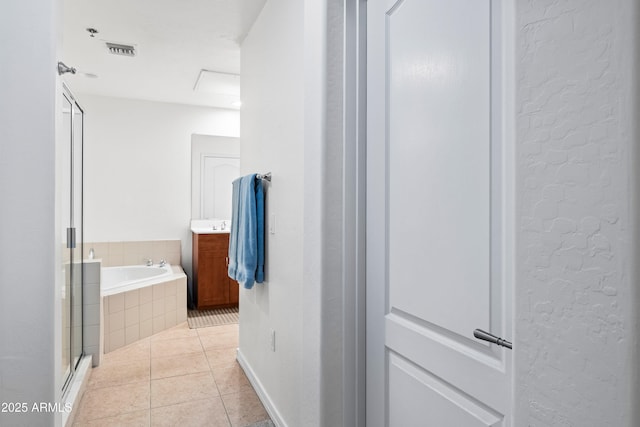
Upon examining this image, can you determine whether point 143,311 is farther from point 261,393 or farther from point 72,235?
point 261,393

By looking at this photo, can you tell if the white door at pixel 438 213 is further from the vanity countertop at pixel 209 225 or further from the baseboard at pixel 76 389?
the vanity countertop at pixel 209 225

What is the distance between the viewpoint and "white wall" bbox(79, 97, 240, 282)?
171 inches

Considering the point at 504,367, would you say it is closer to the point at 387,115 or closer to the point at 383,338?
the point at 383,338

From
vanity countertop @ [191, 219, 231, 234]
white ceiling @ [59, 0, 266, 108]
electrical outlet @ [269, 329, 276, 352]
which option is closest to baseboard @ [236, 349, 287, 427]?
electrical outlet @ [269, 329, 276, 352]

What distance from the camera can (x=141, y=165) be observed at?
14.8 feet

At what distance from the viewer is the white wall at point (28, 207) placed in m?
1.32

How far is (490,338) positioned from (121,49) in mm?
3319

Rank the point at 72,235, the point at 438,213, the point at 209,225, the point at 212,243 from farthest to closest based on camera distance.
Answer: the point at 209,225
the point at 212,243
the point at 72,235
the point at 438,213

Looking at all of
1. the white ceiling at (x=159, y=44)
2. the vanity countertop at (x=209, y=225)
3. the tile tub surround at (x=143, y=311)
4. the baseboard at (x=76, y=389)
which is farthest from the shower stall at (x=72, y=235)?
the vanity countertop at (x=209, y=225)

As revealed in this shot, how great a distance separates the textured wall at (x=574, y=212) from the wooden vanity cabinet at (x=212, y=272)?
396cm

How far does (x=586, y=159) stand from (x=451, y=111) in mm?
481

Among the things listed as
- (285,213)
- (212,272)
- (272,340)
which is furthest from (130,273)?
(285,213)

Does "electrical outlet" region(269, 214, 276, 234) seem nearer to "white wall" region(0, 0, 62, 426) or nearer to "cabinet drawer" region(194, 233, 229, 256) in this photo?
"white wall" region(0, 0, 62, 426)

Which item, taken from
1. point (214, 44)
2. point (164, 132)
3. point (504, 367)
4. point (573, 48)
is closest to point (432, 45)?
point (573, 48)
